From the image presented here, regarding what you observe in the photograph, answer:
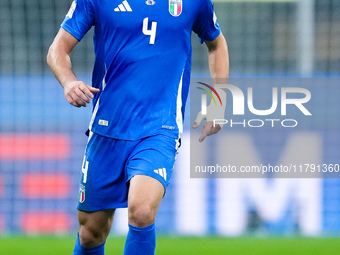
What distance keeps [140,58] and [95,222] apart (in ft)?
3.11

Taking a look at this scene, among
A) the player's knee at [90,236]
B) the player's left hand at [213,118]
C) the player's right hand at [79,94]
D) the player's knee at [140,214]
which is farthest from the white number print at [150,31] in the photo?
the player's knee at [90,236]

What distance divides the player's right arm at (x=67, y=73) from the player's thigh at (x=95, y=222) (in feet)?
A: 2.48

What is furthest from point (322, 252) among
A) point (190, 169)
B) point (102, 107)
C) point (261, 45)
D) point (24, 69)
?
point (24, 69)

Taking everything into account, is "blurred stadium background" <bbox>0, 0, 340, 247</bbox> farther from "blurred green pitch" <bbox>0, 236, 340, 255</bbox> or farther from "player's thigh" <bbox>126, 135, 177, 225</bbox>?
"player's thigh" <bbox>126, 135, 177, 225</bbox>

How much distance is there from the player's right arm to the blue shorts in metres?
0.39

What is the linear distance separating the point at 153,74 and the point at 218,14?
4299mm

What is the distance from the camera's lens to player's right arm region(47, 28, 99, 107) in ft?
11.4

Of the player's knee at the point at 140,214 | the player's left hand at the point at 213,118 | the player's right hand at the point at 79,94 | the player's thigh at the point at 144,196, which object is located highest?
the player's right hand at the point at 79,94

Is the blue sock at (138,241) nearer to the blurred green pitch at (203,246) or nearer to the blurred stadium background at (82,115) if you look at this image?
the blurred green pitch at (203,246)

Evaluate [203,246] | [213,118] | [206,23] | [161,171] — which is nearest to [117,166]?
[161,171]

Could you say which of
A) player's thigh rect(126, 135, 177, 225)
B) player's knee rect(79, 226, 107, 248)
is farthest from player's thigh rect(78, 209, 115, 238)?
player's thigh rect(126, 135, 177, 225)

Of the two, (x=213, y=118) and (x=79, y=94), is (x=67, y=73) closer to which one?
(x=79, y=94)

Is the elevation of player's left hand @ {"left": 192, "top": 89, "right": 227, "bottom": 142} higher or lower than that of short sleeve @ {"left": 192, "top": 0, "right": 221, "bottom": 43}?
lower

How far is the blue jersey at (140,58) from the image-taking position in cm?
383
